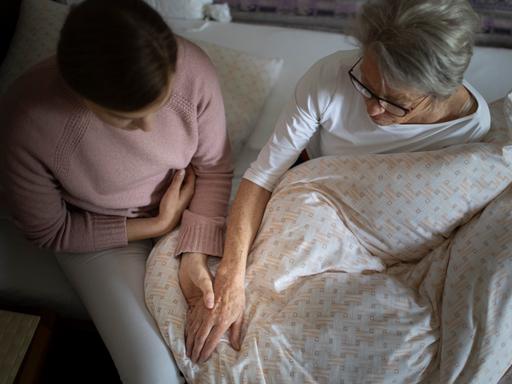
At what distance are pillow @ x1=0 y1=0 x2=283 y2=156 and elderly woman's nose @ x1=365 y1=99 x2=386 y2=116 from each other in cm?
51

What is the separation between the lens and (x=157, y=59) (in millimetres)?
731

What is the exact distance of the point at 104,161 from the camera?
40.7 inches

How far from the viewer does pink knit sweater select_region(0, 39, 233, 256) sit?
3.04 ft

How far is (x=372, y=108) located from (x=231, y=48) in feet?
2.32

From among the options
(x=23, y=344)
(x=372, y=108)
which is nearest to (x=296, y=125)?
(x=372, y=108)

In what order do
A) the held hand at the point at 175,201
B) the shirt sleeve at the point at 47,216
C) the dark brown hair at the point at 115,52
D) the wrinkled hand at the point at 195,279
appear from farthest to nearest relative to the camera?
the held hand at the point at 175,201 < the wrinkled hand at the point at 195,279 < the shirt sleeve at the point at 47,216 < the dark brown hair at the point at 115,52

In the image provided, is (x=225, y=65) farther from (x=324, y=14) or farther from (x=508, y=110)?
(x=508, y=110)

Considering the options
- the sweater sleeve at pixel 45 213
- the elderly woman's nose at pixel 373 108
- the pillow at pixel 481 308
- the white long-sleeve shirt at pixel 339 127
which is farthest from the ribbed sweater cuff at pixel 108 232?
the pillow at pixel 481 308

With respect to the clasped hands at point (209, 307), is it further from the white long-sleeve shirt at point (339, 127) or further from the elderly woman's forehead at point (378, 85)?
the elderly woman's forehead at point (378, 85)

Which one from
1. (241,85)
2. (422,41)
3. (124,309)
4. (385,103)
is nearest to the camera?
(422,41)

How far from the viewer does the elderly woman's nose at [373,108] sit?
99 centimetres

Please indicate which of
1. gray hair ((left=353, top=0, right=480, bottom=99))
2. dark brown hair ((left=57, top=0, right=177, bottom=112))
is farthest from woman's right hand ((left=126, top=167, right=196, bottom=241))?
gray hair ((left=353, top=0, right=480, bottom=99))

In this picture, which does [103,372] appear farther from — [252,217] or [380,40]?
[380,40]

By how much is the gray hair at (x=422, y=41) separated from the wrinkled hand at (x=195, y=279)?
0.60m
